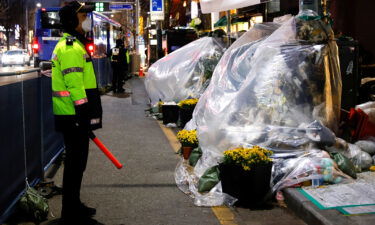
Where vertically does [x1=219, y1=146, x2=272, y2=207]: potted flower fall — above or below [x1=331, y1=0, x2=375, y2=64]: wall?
below

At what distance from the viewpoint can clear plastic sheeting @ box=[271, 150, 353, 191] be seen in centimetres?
579

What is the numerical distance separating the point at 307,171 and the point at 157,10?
20.8m

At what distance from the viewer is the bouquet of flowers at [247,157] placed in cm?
557

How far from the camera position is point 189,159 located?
7469 millimetres

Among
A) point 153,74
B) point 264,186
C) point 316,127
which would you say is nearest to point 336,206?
point 264,186

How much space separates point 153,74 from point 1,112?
853cm

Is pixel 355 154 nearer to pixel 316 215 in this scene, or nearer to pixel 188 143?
pixel 316 215

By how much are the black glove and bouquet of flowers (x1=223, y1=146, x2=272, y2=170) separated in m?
1.71

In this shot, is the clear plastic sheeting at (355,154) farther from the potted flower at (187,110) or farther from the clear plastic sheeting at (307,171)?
the potted flower at (187,110)

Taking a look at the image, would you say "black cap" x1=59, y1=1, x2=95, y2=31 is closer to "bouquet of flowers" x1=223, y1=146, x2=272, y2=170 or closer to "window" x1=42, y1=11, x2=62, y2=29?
"bouquet of flowers" x1=223, y1=146, x2=272, y2=170

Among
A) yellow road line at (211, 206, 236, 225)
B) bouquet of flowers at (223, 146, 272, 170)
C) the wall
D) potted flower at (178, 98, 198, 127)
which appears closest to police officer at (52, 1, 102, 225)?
yellow road line at (211, 206, 236, 225)

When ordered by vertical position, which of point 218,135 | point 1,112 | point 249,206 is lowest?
point 249,206

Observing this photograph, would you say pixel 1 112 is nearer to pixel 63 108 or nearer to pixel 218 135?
pixel 63 108

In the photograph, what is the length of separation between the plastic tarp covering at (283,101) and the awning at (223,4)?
2.53 metres
